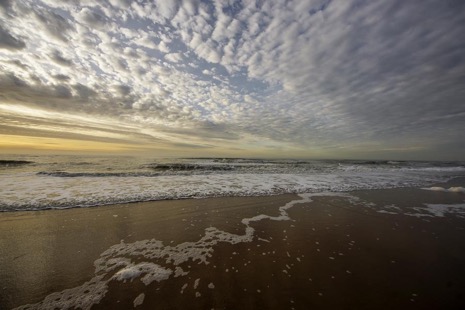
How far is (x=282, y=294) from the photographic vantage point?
3.32 m

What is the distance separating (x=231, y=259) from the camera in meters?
4.41

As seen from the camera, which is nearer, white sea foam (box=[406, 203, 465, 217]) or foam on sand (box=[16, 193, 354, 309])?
foam on sand (box=[16, 193, 354, 309])

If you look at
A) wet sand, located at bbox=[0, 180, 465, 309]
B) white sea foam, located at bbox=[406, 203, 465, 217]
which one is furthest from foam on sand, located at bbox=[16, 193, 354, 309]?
white sea foam, located at bbox=[406, 203, 465, 217]

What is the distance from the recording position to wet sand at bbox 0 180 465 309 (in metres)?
3.23

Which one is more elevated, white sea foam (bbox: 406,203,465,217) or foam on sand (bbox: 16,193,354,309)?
white sea foam (bbox: 406,203,465,217)

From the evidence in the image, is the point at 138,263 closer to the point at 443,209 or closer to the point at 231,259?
the point at 231,259

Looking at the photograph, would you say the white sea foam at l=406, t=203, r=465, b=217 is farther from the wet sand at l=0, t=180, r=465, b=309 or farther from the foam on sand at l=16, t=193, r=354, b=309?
the foam on sand at l=16, t=193, r=354, b=309

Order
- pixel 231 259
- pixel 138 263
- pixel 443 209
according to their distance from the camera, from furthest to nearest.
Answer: pixel 443 209
pixel 231 259
pixel 138 263

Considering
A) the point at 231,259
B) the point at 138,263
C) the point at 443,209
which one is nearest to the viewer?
the point at 138,263

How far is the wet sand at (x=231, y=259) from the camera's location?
10.6 ft

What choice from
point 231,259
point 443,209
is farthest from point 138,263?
point 443,209

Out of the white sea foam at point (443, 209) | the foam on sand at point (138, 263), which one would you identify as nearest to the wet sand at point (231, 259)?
the foam on sand at point (138, 263)

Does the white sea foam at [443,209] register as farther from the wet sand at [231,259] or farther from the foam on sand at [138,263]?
the foam on sand at [138,263]

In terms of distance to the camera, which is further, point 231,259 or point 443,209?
point 443,209
